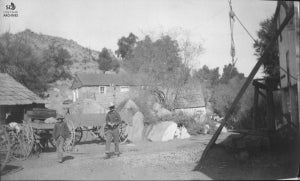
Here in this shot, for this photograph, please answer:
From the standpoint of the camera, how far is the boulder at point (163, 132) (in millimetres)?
17188

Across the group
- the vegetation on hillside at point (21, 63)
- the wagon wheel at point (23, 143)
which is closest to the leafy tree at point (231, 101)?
the vegetation on hillside at point (21, 63)

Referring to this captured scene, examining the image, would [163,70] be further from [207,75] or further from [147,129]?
[147,129]

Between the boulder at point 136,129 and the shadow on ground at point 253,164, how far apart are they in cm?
844

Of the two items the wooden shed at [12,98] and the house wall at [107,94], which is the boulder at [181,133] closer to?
the house wall at [107,94]

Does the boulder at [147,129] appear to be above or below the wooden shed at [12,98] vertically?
below

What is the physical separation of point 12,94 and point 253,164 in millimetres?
9040

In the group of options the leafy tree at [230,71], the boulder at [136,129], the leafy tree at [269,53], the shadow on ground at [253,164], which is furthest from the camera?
the boulder at [136,129]

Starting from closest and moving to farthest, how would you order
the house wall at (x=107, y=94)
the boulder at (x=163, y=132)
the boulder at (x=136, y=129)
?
the boulder at (x=163, y=132), the boulder at (x=136, y=129), the house wall at (x=107, y=94)

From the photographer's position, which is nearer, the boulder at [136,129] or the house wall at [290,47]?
the house wall at [290,47]

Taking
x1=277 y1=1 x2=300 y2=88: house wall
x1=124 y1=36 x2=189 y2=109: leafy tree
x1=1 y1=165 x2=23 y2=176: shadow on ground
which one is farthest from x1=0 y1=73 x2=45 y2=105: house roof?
x1=124 y1=36 x2=189 y2=109: leafy tree

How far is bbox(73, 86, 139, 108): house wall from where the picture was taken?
2398 centimetres

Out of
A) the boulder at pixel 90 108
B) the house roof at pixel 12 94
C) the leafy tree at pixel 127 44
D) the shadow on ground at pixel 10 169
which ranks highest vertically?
the leafy tree at pixel 127 44

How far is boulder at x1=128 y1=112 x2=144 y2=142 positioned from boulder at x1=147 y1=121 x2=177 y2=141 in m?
0.59

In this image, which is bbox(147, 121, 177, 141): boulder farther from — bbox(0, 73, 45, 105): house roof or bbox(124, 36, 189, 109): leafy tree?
bbox(0, 73, 45, 105): house roof
